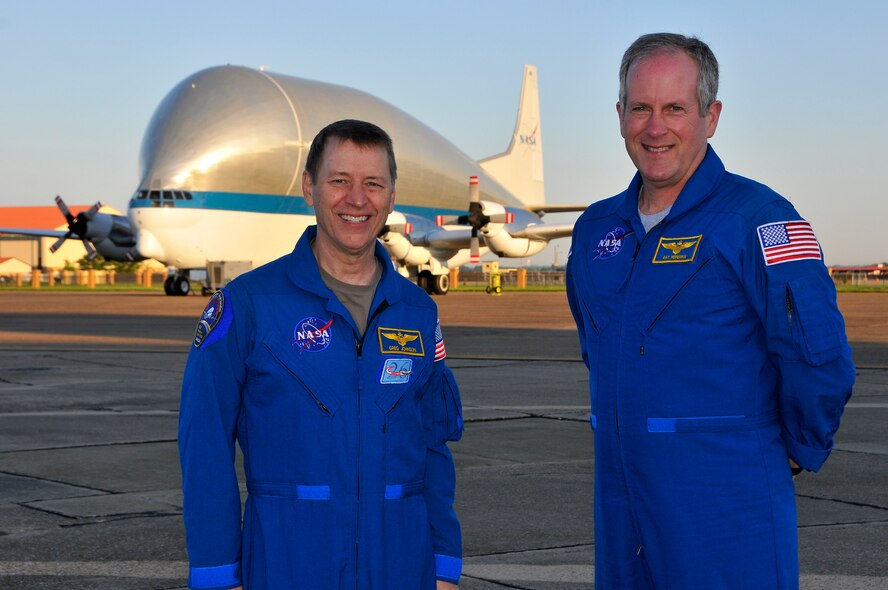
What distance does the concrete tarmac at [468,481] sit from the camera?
4.84 metres

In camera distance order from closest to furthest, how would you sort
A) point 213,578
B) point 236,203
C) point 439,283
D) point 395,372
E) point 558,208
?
point 213,578
point 395,372
point 236,203
point 439,283
point 558,208

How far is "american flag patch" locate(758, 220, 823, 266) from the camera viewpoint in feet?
8.44

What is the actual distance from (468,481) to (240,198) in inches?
1318

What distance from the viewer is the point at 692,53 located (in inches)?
109

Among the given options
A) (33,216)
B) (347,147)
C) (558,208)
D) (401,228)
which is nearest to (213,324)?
(347,147)

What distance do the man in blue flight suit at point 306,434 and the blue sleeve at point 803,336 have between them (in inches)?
32.8

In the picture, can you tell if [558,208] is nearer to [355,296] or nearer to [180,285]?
[180,285]

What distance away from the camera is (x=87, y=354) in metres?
16.0

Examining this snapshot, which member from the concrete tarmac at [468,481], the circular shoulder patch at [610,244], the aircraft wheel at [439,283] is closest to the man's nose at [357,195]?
the circular shoulder patch at [610,244]

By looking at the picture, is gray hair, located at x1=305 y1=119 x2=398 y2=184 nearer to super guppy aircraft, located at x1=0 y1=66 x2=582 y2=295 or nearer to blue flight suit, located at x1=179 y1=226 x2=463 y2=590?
blue flight suit, located at x1=179 y1=226 x2=463 y2=590

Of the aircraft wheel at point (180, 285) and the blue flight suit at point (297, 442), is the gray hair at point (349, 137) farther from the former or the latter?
the aircraft wheel at point (180, 285)

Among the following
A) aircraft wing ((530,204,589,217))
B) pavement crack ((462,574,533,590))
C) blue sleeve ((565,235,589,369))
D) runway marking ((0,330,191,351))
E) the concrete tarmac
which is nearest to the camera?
blue sleeve ((565,235,589,369))

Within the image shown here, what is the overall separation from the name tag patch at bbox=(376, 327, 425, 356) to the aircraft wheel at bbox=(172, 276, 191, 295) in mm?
38401

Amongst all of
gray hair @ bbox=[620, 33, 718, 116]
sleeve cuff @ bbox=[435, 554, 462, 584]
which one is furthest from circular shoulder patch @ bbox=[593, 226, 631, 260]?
sleeve cuff @ bbox=[435, 554, 462, 584]
